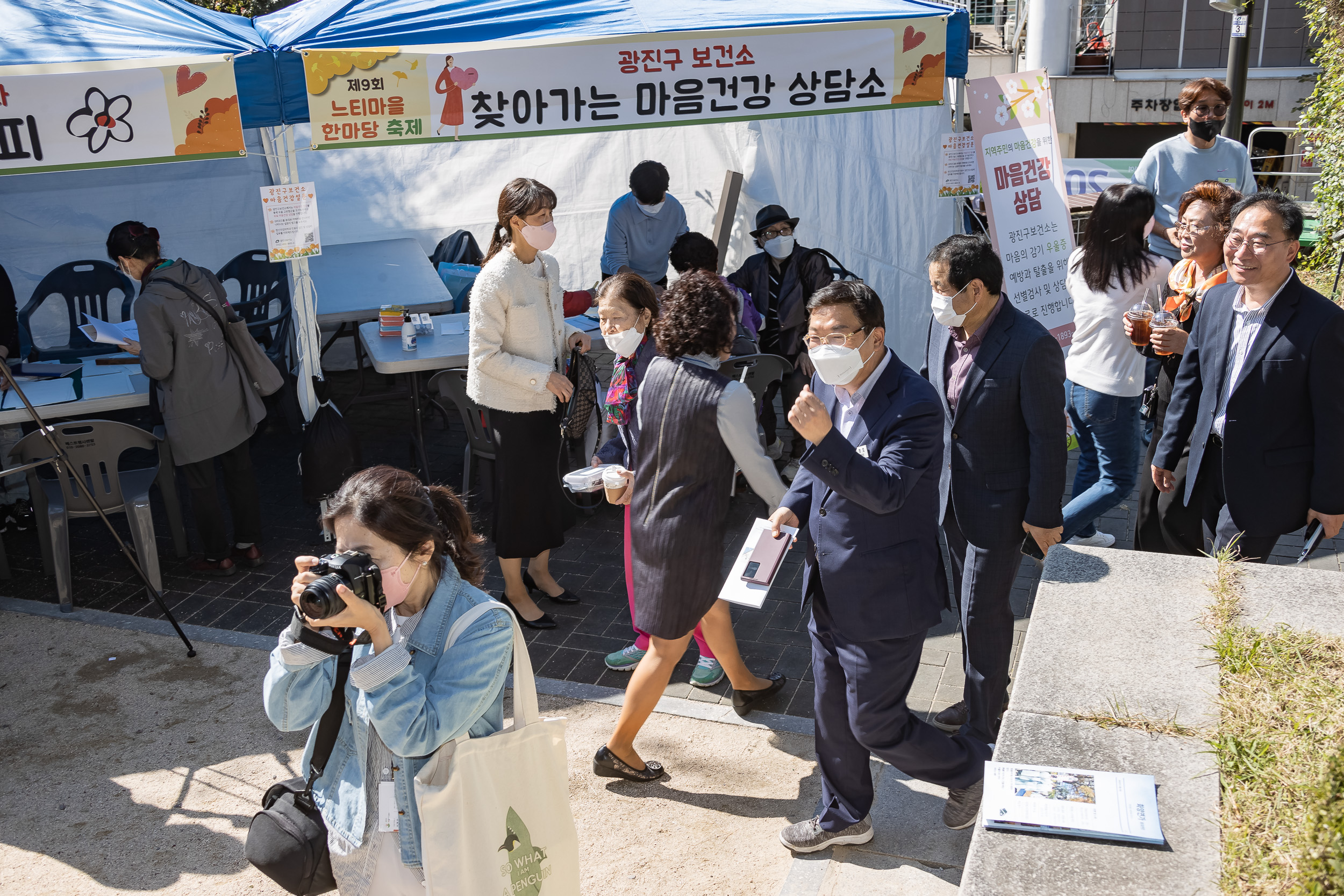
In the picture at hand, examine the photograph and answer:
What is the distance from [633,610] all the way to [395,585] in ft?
5.71

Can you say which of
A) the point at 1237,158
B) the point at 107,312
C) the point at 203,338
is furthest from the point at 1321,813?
the point at 107,312

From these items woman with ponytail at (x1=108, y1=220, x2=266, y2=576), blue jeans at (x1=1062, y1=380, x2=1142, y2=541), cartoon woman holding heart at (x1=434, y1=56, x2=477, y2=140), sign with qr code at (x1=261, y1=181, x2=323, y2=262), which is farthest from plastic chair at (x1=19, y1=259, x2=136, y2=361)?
blue jeans at (x1=1062, y1=380, x2=1142, y2=541)

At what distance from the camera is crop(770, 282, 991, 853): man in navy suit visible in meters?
3.16

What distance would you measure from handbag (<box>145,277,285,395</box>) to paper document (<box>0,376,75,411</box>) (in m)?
0.97

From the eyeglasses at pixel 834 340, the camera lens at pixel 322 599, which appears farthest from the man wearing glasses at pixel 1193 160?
the camera lens at pixel 322 599

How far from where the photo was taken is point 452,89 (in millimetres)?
5914

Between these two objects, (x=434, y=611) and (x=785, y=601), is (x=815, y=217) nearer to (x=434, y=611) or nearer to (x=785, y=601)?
(x=785, y=601)

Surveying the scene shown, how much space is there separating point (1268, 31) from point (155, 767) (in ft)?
80.5

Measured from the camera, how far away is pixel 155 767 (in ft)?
14.4

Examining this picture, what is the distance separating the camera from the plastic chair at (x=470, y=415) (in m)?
5.98

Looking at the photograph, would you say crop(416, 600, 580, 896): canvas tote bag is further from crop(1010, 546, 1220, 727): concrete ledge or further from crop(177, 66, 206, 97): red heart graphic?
crop(177, 66, 206, 97): red heart graphic

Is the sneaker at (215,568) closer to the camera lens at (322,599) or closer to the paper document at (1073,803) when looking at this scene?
the camera lens at (322,599)

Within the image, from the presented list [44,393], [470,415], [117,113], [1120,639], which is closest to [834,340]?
[1120,639]

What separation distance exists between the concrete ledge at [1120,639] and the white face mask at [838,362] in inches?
32.1
